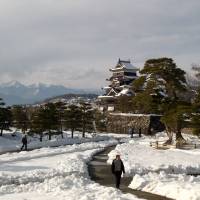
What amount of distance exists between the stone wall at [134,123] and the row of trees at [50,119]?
8.00 m

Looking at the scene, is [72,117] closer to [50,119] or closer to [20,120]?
[50,119]

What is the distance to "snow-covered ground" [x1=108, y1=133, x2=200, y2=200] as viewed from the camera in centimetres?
1662

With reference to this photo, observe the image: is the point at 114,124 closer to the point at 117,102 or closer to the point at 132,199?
the point at 117,102

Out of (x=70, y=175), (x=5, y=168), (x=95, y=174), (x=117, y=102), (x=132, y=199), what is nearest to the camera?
(x=132, y=199)

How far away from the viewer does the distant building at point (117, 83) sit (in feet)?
266

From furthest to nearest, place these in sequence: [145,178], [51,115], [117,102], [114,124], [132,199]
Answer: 1. [117,102]
2. [114,124]
3. [51,115]
4. [145,178]
5. [132,199]

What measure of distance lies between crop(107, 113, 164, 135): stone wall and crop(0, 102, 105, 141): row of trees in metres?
8.00

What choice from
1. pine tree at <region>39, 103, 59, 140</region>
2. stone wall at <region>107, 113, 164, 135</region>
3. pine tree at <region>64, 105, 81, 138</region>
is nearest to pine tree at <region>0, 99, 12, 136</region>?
pine tree at <region>39, 103, 59, 140</region>

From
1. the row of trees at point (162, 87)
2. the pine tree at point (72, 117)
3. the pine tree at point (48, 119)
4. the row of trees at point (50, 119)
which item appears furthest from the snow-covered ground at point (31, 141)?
the row of trees at point (162, 87)

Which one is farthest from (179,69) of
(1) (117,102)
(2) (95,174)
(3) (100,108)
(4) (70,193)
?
(3) (100,108)

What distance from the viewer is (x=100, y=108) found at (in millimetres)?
83000

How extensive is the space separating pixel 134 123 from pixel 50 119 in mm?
21635

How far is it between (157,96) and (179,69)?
125 inches

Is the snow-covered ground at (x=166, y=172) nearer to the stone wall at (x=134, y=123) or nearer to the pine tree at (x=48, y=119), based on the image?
the pine tree at (x=48, y=119)
